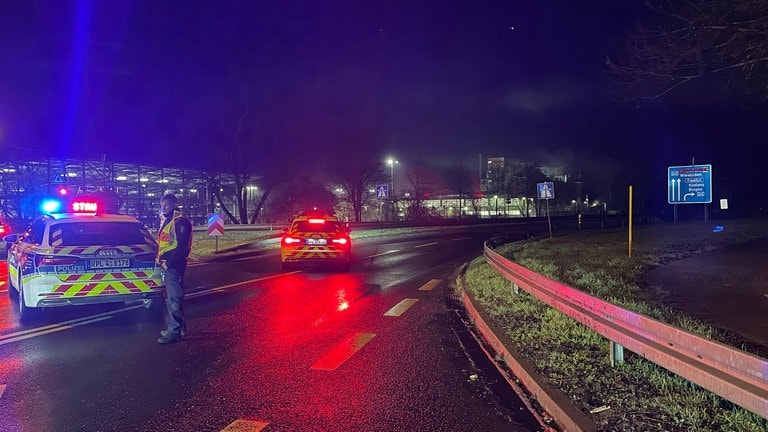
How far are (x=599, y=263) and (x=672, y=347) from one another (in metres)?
10.4

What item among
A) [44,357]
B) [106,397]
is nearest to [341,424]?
[106,397]

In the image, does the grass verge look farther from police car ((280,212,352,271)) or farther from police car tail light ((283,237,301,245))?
police car tail light ((283,237,301,245))

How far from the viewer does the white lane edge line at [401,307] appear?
8.30 metres

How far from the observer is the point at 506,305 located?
798cm

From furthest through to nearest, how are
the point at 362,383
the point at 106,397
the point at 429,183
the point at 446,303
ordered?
the point at 429,183
the point at 446,303
the point at 362,383
the point at 106,397

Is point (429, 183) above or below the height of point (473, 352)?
above

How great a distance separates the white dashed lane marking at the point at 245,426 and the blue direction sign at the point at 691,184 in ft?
58.7

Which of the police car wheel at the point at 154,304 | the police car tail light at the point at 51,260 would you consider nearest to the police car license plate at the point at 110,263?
the police car tail light at the point at 51,260

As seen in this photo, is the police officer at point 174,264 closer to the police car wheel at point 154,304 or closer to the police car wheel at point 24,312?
the police car wheel at point 154,304

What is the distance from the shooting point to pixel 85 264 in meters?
7.29

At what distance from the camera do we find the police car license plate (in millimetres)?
7344

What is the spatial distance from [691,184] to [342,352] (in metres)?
16.9

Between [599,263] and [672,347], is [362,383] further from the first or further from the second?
[599,263]

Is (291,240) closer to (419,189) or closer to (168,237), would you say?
(168,237)
